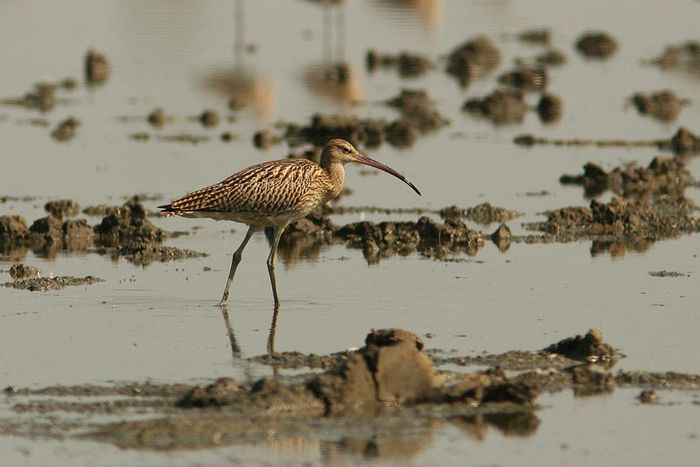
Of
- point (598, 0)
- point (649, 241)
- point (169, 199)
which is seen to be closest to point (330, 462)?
point (649, 241)

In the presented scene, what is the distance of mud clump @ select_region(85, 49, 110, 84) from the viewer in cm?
3275

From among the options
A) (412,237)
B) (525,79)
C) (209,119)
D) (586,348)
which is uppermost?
(525,79)

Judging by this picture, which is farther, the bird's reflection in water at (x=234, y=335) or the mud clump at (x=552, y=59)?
the mud clump at (x=552, y=59)

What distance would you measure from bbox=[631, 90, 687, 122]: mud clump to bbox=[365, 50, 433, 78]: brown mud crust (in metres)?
6.82

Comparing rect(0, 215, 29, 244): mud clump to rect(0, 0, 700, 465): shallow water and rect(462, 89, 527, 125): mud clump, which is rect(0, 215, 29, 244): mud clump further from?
rect(462, 89, 527, 125): mud clump

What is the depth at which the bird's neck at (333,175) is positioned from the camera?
1566 centimetres

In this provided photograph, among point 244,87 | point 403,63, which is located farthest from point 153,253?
point 403,63

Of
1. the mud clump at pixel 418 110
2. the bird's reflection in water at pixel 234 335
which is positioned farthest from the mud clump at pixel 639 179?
the bird's reflection in water at pixel 234 335

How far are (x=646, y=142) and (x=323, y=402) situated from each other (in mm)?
15020

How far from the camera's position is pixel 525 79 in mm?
32938

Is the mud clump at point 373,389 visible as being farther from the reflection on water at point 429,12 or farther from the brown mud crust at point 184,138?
the reflection on water at point 429,12

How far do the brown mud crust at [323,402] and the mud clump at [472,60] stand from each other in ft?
72.9

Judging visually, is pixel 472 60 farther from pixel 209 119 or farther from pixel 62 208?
pixel 62 208

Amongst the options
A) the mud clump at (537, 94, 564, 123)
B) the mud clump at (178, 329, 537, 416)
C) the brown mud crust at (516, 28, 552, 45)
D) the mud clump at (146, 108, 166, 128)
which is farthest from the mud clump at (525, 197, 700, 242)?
the brown mud crust at (516, 28, 552, 45)
